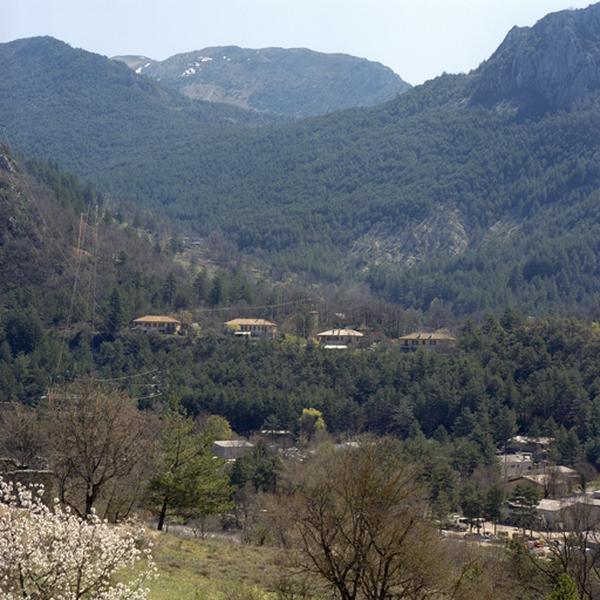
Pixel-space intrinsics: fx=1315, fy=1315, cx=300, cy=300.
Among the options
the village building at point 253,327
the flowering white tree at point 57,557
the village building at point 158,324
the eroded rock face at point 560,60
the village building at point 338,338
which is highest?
the eroded rock face at point 560,60

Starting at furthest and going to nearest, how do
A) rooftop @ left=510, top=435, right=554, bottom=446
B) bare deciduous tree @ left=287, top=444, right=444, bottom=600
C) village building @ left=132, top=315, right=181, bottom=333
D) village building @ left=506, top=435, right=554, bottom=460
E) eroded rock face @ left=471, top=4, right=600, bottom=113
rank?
1. eroded rock face @ left=471, top=4, right=600, bottom=113
2. village building @ left=132, top=315, right=181, bottom=333
3. rooftop @ left=510, top=435, right=554, bottom=446
4. village building @ left=506, top=435, right=554, bottom=460
5. bare deciduous tree @ left=287, top=444, right=444, bottom=600

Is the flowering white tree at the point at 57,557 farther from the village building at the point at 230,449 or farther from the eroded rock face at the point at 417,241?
the eroded rock face at the point at 417,241

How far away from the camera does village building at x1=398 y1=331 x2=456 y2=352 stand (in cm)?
9294

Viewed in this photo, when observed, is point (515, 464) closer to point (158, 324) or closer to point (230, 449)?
point (230, 449)

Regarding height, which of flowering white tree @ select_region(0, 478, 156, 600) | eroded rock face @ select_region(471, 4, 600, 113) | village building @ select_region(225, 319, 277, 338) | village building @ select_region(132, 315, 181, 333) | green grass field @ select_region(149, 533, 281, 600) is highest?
eroded rock face @ select_region(471, 4, 600, 113)

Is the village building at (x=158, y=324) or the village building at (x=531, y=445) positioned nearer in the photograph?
the village building at (x=531, y=445)

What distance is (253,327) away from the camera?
9788 centimetres

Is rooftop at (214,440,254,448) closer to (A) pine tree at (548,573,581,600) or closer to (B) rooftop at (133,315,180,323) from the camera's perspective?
(B) rooftop at (133,315,180,323)

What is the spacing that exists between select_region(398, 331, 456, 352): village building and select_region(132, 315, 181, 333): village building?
54.1ft

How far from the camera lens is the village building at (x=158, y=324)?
302 feet

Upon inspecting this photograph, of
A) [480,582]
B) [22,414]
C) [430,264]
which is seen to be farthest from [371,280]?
[480,582]

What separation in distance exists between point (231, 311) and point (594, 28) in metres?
112

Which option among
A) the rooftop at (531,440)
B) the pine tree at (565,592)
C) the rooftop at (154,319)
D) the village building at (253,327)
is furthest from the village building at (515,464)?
the pine tree at (565,592)

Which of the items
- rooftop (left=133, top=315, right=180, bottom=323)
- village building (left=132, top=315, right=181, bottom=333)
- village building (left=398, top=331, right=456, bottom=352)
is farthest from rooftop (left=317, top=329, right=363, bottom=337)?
rooftop (left=133, top=315, right=180, bottom=323)
